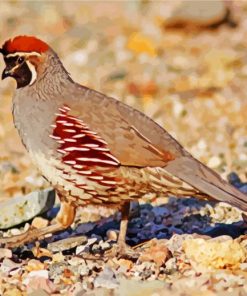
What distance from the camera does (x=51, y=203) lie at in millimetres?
7195

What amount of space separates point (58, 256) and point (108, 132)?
811 mm

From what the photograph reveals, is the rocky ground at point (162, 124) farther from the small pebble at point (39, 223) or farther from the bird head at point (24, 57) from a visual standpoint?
the bird head at point (24, 57)

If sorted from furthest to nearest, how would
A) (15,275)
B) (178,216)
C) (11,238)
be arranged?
(178,216) → (11,238) → (15,275)

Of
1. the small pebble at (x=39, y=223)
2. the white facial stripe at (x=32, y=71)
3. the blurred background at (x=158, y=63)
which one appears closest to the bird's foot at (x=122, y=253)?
the small pebble at (x=39, y=223)

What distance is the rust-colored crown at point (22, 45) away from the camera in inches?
252

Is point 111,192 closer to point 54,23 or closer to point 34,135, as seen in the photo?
point 34,135

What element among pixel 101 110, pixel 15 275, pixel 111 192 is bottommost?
pixel 15 275

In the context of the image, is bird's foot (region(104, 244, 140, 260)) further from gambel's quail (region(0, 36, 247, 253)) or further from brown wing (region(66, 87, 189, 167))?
brown wing (region(66, 87, 189, 167))

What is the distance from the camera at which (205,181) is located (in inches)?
242

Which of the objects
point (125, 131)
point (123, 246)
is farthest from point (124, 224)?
point (125, 131)

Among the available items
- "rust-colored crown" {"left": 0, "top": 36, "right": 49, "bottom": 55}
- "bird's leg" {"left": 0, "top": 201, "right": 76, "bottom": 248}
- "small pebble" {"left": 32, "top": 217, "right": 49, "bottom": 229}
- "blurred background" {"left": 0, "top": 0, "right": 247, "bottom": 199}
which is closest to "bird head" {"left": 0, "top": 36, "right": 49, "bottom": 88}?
"rust-colored crown" {"left": 0, "top": 36, "right": 49, "bottom": 55}

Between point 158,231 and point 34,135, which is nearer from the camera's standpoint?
point 34,135

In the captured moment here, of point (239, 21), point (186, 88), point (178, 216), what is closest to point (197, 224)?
point (178, 216)

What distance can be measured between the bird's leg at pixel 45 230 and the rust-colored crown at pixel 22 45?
3.17ft
